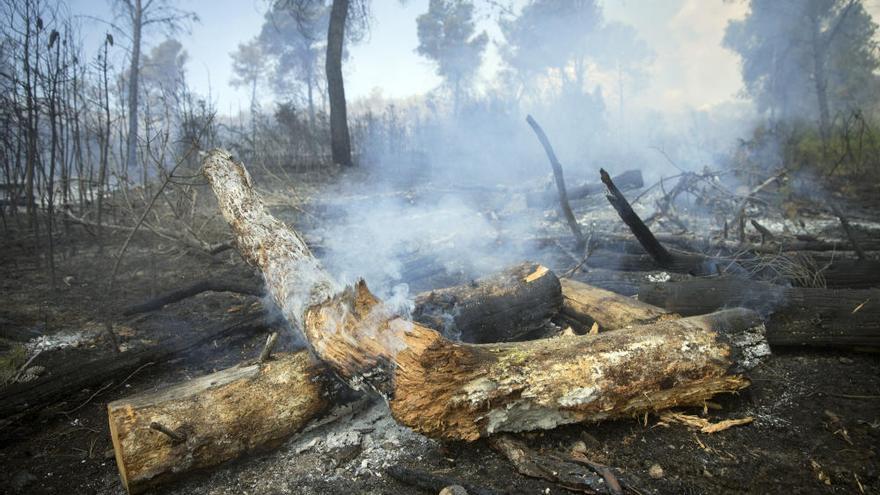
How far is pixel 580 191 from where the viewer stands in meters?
8.40

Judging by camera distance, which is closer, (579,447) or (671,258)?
(579,447)

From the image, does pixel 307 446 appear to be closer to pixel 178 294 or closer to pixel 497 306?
pixel 497 306

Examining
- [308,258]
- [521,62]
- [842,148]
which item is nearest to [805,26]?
[842,148]

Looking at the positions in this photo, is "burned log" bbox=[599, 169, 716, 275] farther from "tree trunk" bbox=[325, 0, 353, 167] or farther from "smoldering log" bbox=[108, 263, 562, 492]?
"tree trunk" bbox=[325, 0, 353, 167]

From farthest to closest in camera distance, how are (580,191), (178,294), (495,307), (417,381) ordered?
(580,191), (178,294), (495,307), (417,381)

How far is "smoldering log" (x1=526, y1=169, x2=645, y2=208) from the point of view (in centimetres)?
780

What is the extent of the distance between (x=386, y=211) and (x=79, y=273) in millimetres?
4309

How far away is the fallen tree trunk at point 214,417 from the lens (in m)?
1.81

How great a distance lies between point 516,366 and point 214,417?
1425 mm

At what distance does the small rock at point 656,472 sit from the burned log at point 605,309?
1.00m

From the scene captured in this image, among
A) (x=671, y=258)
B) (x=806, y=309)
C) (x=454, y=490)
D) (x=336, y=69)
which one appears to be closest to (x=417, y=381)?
(x=454, y=490)

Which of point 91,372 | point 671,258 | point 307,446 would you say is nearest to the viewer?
point 307,446

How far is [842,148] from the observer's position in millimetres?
8453

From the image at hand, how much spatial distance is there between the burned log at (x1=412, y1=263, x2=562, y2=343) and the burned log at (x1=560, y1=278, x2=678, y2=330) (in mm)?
148
